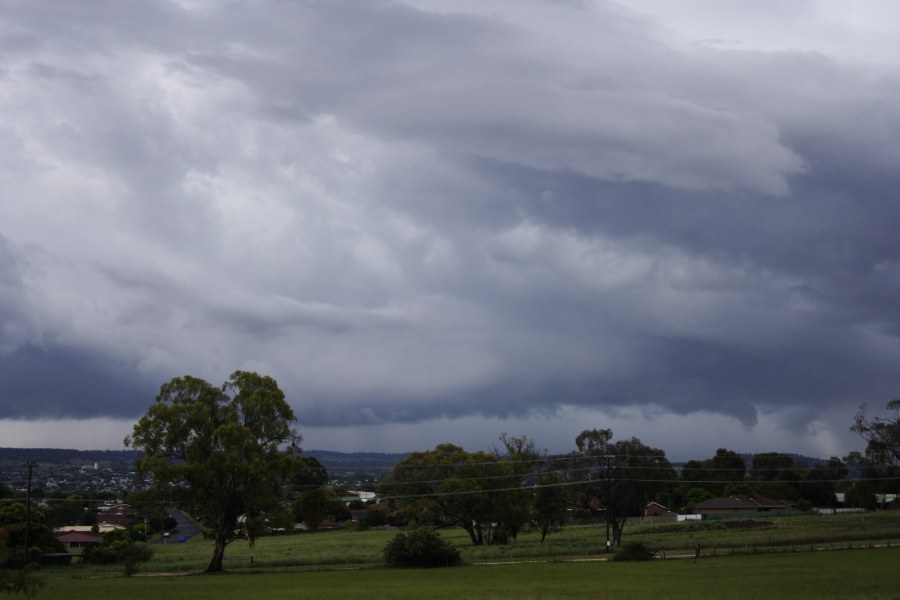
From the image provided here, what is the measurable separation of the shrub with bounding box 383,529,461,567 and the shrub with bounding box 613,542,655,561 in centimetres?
1142

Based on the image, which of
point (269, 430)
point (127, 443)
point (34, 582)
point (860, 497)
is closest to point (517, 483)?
point (269, 430)

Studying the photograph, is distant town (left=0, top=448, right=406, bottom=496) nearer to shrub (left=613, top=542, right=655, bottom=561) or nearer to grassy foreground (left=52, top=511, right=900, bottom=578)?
grassy foreground (left=52, top=511, right=900, bottom=578)

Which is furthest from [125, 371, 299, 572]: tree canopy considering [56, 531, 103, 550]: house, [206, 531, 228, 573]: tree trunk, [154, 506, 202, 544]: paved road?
[154, 506, 202, 544]: paved road

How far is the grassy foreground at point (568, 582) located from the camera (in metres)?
37.4

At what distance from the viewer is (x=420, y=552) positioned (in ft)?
206

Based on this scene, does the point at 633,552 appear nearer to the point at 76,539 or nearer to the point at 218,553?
the point at 218,553

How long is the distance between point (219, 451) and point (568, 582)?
1098 inches

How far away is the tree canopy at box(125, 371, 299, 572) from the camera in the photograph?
6019 centimetres

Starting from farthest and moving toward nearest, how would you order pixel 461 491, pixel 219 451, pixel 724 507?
1. pixel 724 507
2. pixel 461 491
3. pixel 219 451

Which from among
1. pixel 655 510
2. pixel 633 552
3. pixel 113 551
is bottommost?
pixel 113 551

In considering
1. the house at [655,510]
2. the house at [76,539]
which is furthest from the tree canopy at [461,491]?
the house at [655,510]

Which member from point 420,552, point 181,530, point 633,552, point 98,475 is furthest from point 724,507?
point 98,475

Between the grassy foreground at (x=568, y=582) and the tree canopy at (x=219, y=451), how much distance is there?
4657 mm

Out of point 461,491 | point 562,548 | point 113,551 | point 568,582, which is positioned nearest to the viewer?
point 568,582
